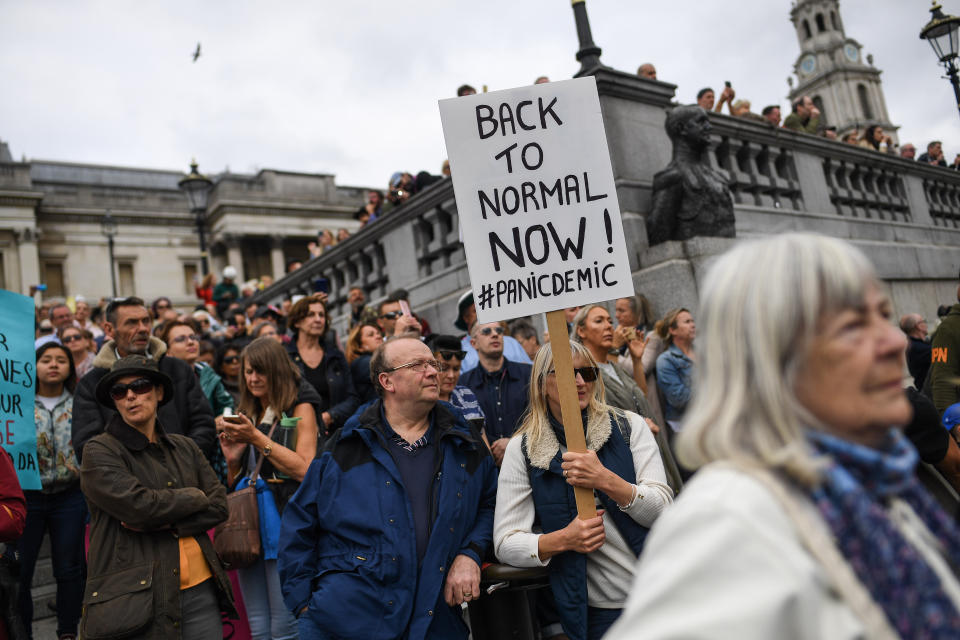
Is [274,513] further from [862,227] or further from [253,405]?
[862,227]

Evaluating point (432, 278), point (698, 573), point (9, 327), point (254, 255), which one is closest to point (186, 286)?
point (254, 255)

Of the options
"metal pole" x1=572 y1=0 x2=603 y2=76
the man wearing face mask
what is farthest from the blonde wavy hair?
"metal pole" x1=572 y1=0 x2=603 y2=76

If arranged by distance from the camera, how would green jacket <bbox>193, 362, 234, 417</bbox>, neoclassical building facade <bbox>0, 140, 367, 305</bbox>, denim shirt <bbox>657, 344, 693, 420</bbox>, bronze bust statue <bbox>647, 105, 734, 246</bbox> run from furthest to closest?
neoclassical building facade <bbox>0, 140, 367, 305</bbox> < bronze bust statue <bbox>647, 105, 734, 246</bbox> < green jacket <bbox>193, 362, 234, 417</bbox> < denim shirt <bbox>657, 344, 693, 420</bbox>

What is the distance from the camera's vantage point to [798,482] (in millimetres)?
1340

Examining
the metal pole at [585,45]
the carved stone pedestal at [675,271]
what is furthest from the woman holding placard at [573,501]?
the metal pole at [585,45]

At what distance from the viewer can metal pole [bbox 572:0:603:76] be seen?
8336mm

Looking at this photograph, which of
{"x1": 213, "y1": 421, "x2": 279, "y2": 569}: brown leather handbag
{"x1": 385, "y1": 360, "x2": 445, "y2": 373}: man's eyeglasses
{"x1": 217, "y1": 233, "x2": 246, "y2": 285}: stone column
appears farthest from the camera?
{"x1": 217, "y1": 233, "x2": 246, "y2": 285}: stone column

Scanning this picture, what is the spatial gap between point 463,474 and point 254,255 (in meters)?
49.0

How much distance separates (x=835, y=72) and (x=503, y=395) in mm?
102173

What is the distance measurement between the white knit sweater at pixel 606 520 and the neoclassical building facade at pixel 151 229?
153 ft

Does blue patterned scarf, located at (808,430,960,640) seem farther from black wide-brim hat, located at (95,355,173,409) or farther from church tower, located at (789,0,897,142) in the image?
church tower, located at (789,0,897,142)

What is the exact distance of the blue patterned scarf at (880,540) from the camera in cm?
125

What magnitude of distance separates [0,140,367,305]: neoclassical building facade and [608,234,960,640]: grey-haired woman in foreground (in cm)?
4860

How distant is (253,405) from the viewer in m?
4.98
